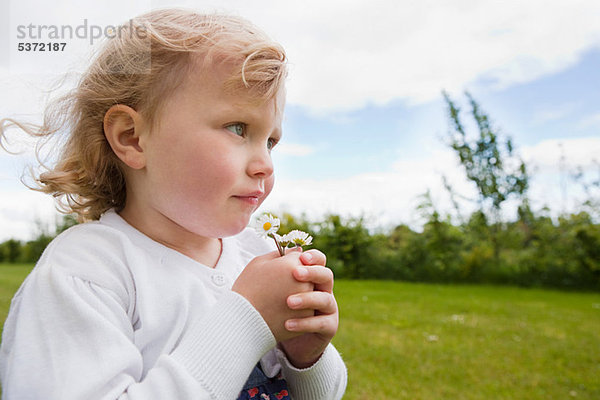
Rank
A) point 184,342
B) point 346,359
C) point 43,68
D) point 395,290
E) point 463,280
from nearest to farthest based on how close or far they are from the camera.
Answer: point 184,342, point 43,68, point 346,359, point 395,290, point 463,280

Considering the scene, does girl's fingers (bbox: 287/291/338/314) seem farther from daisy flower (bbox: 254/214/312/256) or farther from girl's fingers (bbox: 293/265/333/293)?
daisy flower (bbox: 254/214/312/256)

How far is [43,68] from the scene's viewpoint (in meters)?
1.69

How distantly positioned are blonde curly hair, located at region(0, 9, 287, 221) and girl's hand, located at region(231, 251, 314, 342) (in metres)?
0.44

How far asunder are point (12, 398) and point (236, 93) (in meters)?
0.84

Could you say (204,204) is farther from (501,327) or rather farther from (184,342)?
(501,327)

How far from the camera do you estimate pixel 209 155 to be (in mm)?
1219

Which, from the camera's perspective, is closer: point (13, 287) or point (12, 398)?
point (12, 398)

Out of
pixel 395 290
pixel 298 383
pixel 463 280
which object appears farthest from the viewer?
pixel 463 280

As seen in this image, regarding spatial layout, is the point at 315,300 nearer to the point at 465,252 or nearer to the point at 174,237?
the point at 174,237

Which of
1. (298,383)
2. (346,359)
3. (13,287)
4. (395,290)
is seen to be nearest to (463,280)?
(395,290)

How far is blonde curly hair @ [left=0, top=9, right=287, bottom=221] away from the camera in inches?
50.8

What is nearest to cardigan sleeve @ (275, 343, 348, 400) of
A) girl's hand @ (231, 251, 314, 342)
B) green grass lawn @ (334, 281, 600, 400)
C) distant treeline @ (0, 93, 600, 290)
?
girl's hand @ (231, 251, 314, 342)

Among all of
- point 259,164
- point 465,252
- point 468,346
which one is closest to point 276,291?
point 259,164

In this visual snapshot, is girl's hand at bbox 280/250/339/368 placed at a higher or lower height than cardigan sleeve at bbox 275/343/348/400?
higher
